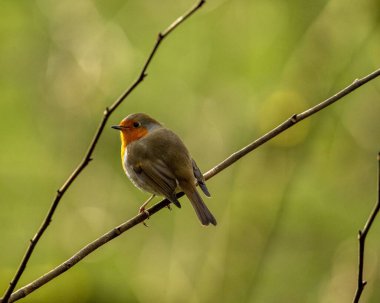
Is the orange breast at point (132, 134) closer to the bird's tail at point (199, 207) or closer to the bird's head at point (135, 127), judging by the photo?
the bird's head at point (135, 127)

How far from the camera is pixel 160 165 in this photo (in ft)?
14.7

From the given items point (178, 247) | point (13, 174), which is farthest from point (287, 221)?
point (13, 174)

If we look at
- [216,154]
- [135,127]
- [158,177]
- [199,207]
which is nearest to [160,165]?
[158,177]

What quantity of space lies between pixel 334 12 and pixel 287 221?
2736 millimetres

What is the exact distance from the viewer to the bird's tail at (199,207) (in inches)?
159

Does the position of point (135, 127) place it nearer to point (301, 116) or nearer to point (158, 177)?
point (158, 177)

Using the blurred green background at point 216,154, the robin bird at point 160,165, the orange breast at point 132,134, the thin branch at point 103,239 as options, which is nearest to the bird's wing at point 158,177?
the robin bird at point 160,165

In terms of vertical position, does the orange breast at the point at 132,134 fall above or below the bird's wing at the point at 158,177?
above

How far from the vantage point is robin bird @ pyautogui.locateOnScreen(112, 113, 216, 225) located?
4.22 meters

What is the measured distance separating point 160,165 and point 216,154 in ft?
11.9

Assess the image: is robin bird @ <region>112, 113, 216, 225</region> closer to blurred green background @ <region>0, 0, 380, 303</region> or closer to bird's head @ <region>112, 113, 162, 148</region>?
bird's head @ <region>112, 113, 162, 148</region>

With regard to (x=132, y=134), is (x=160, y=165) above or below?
below

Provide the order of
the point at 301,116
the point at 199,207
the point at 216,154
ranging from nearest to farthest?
the point at 301,116
the point at 199,207
the point at 216,154

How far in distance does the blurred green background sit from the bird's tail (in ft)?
6.69
